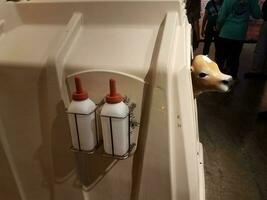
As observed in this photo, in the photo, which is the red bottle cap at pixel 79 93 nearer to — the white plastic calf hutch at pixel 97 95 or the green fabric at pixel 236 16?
the white plastic calf hutch at pixel 97 95

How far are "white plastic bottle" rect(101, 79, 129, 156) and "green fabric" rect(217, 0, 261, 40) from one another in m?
2.63

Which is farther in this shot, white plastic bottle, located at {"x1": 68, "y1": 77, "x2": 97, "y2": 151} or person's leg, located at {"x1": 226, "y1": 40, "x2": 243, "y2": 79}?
person's leg, located at {"x1": 226, "y1": 40, "x2": 243, "y2": 79}

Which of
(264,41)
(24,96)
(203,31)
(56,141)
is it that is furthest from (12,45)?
(264,41)

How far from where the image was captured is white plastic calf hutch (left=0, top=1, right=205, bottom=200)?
1.03 m

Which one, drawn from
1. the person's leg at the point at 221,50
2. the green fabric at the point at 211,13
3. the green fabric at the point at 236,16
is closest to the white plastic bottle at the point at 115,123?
the green fabric at the point at 236,16

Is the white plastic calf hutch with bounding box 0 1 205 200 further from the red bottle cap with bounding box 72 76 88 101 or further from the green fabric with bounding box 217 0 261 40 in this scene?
the green fabric with bounding box 217 0 261 40

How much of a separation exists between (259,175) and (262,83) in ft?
6.71

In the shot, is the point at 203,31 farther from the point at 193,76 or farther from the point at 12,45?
the point at 12,45

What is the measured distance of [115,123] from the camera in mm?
969

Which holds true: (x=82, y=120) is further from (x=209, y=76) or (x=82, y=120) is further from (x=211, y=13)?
(x=211, y=13)

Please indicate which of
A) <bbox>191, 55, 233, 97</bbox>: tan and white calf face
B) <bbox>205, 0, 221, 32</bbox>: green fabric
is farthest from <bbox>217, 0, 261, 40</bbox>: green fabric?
<bbox>191, 55, 233, 97</bbox>: tan and white calf face

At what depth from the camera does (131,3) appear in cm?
116

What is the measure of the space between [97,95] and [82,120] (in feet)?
0.42

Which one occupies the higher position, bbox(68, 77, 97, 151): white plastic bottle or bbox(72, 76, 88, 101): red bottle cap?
bbox(72, 76, 88, 101): red bottle cap
